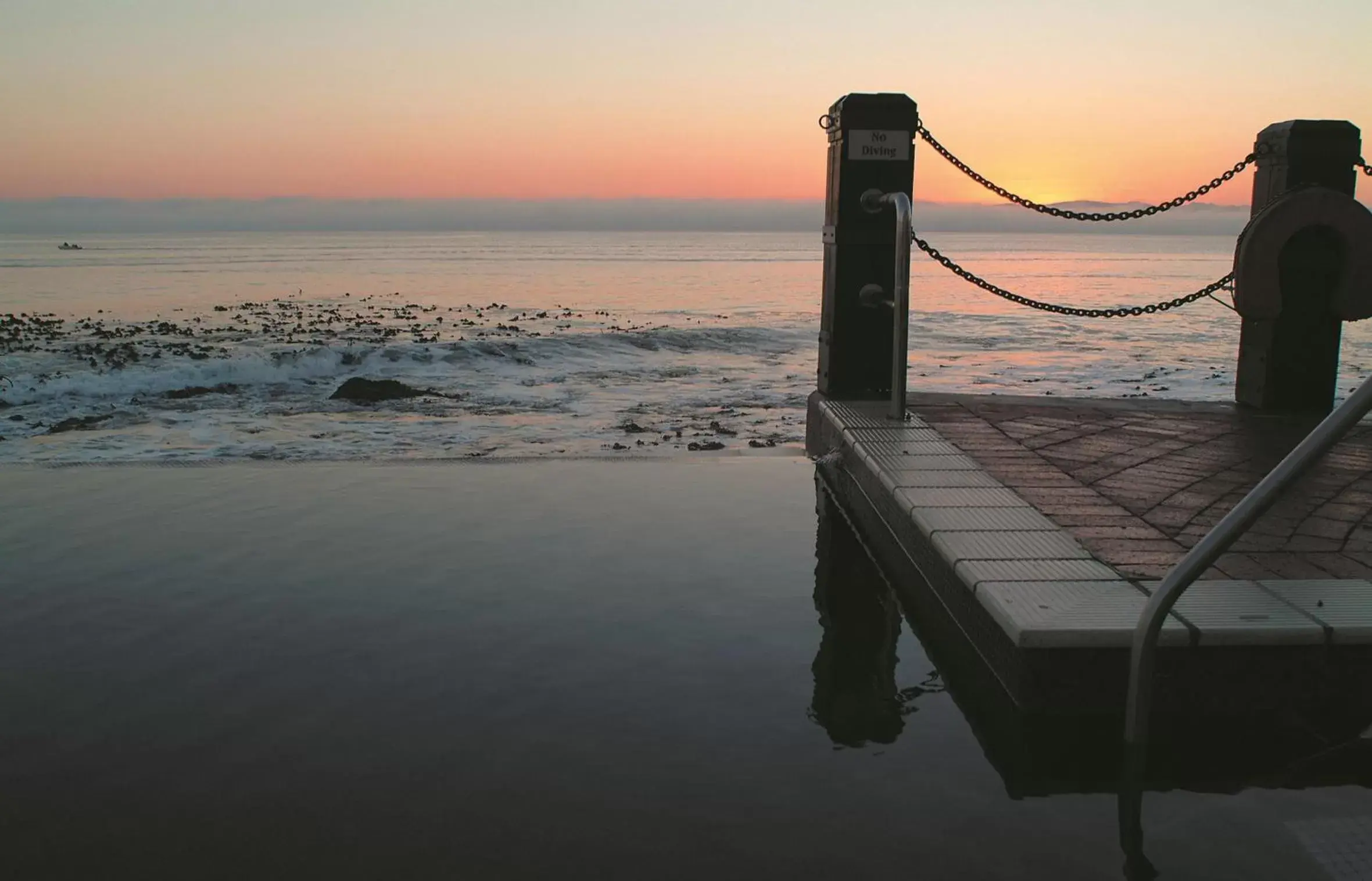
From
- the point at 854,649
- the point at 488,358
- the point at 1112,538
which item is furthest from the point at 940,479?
the point at 488,358

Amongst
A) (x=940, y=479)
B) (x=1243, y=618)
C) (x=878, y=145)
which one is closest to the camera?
(x=1243, y=618)

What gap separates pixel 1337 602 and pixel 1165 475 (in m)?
1.88

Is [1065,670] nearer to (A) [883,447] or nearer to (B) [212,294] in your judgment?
(A) [883,447]

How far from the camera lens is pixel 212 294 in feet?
101

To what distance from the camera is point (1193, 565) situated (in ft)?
7.90

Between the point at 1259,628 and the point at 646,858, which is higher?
the point at 1259,628

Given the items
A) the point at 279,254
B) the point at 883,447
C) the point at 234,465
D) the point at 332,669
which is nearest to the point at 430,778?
the point at 332,669

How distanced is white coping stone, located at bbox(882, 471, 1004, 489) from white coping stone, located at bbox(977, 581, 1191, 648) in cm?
139

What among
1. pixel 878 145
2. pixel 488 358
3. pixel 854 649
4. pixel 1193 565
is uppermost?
pixel 878 145

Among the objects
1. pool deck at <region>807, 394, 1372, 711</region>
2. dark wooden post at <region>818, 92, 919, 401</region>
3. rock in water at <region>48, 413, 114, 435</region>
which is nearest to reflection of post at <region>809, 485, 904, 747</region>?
pool deck at <region>807, 394, 1372, 711</region>

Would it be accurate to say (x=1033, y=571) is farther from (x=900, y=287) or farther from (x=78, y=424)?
(x=78, y=424)

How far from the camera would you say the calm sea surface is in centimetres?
249

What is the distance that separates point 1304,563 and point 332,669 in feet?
10.6

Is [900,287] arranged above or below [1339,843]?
above
